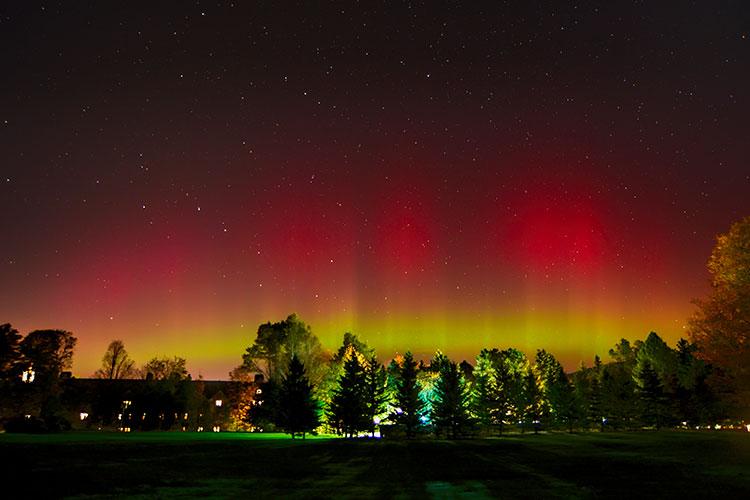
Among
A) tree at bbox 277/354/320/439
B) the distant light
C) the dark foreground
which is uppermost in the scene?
the distant light

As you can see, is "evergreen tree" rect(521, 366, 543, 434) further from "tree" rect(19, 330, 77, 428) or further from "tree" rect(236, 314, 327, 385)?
"tree" rect(19, 330, 77, 428)

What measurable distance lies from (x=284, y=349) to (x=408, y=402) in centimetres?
1620

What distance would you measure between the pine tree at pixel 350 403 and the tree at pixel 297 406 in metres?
2.60

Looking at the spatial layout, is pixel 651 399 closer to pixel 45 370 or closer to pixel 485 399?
pixel 485 399

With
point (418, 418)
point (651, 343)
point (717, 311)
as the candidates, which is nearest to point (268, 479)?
point (717, 311)

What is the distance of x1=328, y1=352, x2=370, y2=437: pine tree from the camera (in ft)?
193

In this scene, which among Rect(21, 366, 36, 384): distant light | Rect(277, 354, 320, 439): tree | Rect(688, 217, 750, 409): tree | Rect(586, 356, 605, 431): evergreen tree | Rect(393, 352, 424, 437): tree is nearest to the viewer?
Rect(688, 217, 750, 409): tree

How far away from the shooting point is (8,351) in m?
58.6

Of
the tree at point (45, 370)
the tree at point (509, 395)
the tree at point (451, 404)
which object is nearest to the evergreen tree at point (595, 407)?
the tree at point (509, 395)

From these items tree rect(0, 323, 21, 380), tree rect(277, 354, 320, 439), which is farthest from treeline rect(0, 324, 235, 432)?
tree rect(277, 354, 320, 439)

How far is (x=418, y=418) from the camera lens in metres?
64.4

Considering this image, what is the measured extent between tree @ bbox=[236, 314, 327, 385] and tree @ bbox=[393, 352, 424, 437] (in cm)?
1017

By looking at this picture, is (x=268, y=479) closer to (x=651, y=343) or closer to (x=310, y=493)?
(x=310, y=493)

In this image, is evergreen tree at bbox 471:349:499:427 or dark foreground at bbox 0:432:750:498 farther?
evergreen tree at bbox 471:349:499:427
